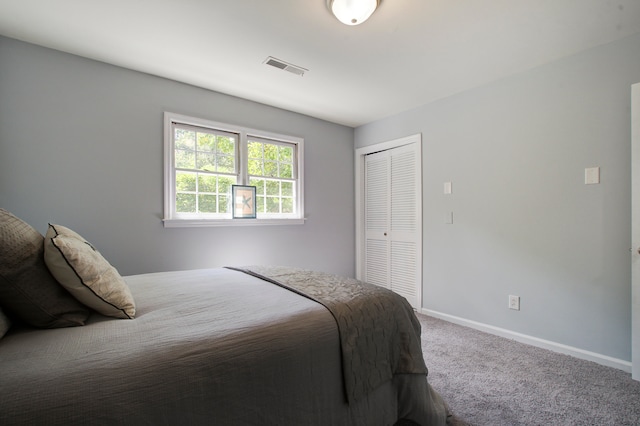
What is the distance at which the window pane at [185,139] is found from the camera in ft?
9.78

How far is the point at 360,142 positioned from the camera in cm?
434

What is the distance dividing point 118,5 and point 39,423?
7.41ft

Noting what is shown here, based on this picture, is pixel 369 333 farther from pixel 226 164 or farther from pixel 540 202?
pixel 226 164

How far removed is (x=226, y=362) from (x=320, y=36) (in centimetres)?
220

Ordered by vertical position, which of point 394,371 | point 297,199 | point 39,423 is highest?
point 297,199

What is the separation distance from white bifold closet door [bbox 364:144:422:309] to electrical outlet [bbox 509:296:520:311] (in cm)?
98

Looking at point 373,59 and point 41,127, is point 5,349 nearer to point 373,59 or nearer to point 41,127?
point 41,127

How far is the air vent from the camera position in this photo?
8.25ft

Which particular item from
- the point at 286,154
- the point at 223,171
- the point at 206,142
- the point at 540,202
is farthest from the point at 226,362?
the point at 286,154

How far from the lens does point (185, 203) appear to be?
3004mm

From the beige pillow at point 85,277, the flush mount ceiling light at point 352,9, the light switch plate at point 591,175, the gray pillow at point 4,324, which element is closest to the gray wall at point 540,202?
the light switch plate at point 591,175

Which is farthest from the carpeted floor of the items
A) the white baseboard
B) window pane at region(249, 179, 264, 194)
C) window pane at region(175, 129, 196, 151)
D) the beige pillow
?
window pane at region(175, 129, 196, 151)

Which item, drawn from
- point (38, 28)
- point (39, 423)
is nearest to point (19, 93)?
point (38, 28)

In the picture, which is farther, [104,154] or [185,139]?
[185,139]
